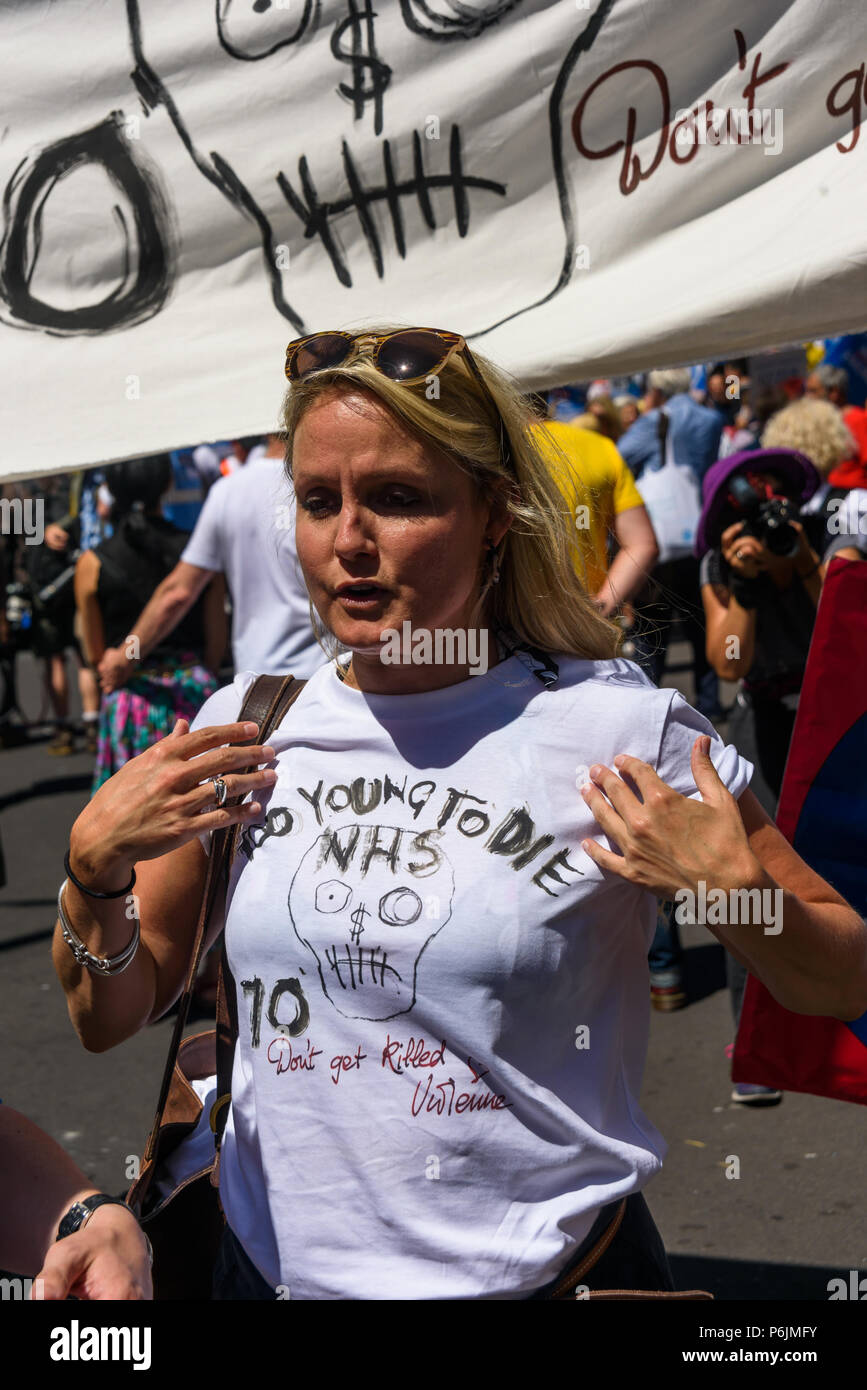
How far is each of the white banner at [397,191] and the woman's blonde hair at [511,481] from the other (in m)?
0.28

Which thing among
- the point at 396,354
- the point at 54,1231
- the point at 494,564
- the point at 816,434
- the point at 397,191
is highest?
the point at 816,434

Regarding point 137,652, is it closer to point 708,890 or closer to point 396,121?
point 396,121

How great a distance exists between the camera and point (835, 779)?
2402 mm

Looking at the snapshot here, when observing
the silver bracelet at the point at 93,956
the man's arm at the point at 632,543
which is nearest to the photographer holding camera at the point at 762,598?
the man's arm at the point at 632,543

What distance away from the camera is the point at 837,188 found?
6.68 ft

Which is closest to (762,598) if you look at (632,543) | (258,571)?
(632,543)

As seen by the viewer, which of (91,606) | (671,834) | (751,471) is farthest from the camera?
(91,606)

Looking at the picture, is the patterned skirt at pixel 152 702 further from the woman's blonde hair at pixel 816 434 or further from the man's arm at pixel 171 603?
the woman's blonde hair at pixel 816 434

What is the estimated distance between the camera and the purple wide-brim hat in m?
3.83

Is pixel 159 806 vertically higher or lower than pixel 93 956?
higher

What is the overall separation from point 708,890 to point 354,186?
1.23 metres

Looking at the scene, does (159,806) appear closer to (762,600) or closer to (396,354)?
(396,354)

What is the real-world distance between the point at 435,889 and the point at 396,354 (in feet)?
2.08

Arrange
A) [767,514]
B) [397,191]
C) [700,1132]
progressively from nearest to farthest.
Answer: [397,191], [767,514], [700,1132]
